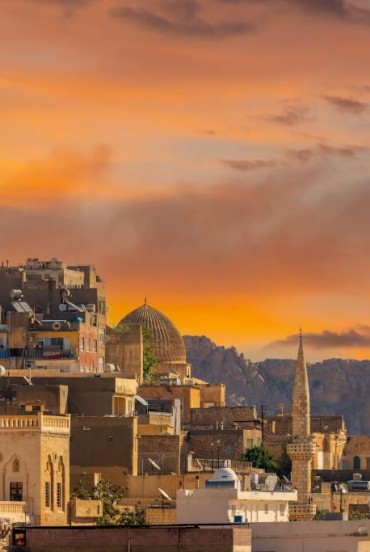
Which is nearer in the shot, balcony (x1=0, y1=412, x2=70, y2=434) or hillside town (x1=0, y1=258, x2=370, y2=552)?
hillside town (x1=0, y1=258, x2=370, y2=552)

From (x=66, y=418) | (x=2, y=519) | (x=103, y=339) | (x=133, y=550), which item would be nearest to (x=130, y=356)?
(x=103, y=339)

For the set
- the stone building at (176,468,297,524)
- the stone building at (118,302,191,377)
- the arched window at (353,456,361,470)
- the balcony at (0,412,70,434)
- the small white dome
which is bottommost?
the stone building at (176,468,297,524)

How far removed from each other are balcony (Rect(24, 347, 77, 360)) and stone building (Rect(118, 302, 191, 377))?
2063 centimetres

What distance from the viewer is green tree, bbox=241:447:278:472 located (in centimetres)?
12175

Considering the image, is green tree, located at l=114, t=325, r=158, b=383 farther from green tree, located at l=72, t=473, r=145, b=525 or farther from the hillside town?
green tree, located at l=72, t=473, r=145, b=525

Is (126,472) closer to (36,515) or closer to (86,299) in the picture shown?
(36,515)

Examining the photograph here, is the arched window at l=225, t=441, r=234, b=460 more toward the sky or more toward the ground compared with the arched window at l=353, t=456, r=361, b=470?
more toward the ground

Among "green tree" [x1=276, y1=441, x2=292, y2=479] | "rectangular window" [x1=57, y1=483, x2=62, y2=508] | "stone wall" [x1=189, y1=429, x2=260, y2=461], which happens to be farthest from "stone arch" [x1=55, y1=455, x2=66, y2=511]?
"green tree" [x1=276, y1=441, x2=292, y2=479]

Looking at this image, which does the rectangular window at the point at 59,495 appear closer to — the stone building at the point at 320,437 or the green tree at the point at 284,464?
the green tree at the point at 284,464

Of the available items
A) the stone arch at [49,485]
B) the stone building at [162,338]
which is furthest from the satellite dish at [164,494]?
the stone building at [162,338]

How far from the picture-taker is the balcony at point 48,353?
12950cm

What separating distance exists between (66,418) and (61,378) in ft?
37.7

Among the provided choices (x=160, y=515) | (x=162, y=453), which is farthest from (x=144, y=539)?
(x=162, y=453)

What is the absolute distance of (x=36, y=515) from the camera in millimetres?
96812
